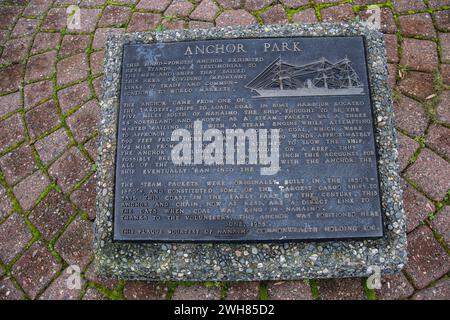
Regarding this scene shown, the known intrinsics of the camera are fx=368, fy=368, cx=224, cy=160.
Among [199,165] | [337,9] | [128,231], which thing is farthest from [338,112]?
[128,231]

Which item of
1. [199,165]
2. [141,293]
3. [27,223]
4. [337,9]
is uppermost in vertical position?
[337,9]

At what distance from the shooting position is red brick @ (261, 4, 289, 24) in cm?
363

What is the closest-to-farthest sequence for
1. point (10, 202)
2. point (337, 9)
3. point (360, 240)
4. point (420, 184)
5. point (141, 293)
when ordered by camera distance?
point (360, 240), point (141, 293), point (420, 184), point (10, 202), point (337, 9)

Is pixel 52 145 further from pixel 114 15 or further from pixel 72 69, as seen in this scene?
pixel 114 15

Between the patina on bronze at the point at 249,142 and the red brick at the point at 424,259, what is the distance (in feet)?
1.59

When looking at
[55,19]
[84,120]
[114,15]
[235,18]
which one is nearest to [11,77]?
[55,19]

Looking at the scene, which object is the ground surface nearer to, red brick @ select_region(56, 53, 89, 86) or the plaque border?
red brick @ select_region(56, 53, 89, 86)

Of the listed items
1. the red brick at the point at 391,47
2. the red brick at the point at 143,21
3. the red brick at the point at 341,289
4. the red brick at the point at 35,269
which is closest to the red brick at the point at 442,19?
the red brick at the point at 391,47

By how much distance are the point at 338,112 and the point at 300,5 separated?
1.52m

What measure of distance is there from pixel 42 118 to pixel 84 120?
0.44 meters

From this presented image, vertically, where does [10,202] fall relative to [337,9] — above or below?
below

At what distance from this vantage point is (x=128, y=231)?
264 cm

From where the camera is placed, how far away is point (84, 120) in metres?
3.33

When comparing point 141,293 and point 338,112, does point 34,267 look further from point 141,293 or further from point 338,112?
point 338,112
